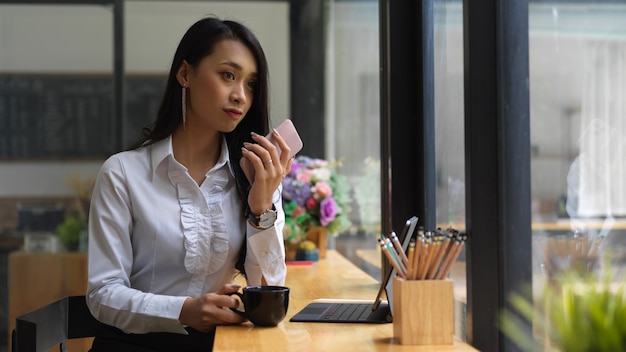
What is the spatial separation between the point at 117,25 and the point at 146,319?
3.04 metres

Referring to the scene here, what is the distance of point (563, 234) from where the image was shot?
4.76 ft

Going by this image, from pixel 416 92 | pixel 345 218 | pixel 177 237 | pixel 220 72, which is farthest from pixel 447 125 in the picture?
pixel 345 218

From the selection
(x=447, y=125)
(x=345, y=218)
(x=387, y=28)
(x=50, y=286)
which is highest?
(x=387, y=28)

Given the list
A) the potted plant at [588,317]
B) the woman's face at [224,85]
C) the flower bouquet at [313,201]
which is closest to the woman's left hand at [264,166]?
the woman's face at [224,85]

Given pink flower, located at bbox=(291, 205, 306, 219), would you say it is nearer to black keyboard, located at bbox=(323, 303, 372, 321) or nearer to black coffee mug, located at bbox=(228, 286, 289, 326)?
black keyboard, located at bbox=(323, 303, 372, 321)

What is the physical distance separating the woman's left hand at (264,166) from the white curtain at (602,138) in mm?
702

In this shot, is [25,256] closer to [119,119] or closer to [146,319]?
[119,119]

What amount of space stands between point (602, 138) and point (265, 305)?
69 centimetres

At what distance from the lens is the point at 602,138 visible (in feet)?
4.25

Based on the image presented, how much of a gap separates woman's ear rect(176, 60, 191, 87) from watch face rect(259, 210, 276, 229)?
385 mm

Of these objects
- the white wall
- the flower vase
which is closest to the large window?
the flower vase

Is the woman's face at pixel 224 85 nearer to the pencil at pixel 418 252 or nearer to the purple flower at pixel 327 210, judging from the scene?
the pencil at pixel 418 252

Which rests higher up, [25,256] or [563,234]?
[563,234]

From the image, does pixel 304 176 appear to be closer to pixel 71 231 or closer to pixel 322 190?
pixel 322 190
